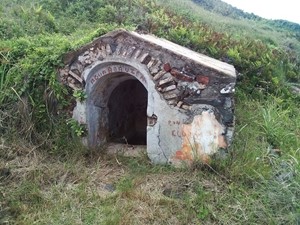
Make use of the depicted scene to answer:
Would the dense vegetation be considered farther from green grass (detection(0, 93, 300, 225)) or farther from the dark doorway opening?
the dark doorway opening

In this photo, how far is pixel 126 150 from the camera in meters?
6.78

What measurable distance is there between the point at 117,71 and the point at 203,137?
5.64 feet

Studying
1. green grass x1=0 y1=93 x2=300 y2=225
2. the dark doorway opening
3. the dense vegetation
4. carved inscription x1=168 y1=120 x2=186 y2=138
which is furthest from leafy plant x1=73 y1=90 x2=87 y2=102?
carved inscription x1=168 y1=120 x2=186 y2=138

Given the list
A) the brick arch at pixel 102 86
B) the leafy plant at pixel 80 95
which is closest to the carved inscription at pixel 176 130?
the brick arch at pixel 102 86

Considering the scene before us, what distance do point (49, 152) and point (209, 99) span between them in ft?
8.86

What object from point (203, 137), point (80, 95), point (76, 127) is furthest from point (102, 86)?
point (203, 137)

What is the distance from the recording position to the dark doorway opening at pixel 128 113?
7578 mm

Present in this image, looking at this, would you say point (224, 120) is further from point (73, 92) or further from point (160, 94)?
point (73, 92)

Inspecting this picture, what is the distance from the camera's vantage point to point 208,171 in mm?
5906

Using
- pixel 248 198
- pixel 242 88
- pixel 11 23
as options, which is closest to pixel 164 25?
pixel 242 88

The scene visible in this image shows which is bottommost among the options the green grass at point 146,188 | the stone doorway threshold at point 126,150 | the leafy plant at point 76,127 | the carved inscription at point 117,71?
the green grass at point 146,188

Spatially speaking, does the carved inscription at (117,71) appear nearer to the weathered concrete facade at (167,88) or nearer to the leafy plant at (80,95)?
the weathered concrete facade at (167,88)

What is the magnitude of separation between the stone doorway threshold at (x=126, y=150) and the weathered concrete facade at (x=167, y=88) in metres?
0.31

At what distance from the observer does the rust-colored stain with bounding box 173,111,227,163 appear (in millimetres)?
5957
